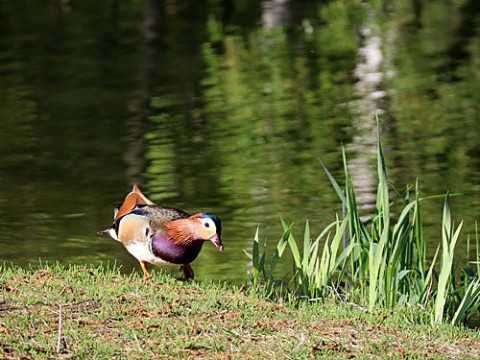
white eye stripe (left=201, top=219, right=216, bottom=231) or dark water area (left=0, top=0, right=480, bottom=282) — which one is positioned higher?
white eye stripe (left=201, top=219, right=216, bottom=231)

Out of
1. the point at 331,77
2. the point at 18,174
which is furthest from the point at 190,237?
the point at 331,77

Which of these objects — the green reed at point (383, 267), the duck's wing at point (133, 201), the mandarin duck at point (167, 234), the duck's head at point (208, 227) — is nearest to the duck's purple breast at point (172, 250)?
the mandarin duck at point (167, 234)

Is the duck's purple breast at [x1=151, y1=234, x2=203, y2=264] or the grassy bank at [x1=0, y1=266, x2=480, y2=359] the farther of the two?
the duck's purple breast at [x1=151, y1=234, x2=203, y2=264]

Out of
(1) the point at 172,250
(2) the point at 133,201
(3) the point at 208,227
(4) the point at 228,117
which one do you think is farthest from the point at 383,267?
(4) the point at 228,117

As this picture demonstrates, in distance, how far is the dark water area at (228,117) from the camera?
39.1 feet

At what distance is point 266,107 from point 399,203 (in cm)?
544

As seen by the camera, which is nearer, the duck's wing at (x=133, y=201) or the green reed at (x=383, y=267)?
the green reed at (x=383, y=267)

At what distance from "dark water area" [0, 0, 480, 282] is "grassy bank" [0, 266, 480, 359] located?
1856mm

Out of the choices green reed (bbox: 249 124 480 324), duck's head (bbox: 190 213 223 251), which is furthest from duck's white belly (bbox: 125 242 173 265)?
green reed (bbox: 249 124 480 324)

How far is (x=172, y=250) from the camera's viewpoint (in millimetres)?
7391

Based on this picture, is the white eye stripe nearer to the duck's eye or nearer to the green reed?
the duck's eye

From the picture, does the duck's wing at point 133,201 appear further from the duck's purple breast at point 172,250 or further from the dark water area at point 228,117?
the dark water area at point 228,117

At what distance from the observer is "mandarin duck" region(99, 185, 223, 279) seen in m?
7.25

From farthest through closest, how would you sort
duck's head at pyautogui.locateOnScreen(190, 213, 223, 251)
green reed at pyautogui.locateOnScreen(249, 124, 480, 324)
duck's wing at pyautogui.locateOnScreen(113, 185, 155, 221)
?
duck's wing at pyautogui.locateOnScreen(113, 185, 155, 221)
green reed at pyautogui.locateOnScreen(249, 124, 480, 324)
duck's head at pyautogui.locateOnScreen(190, 213, 223, 251)
